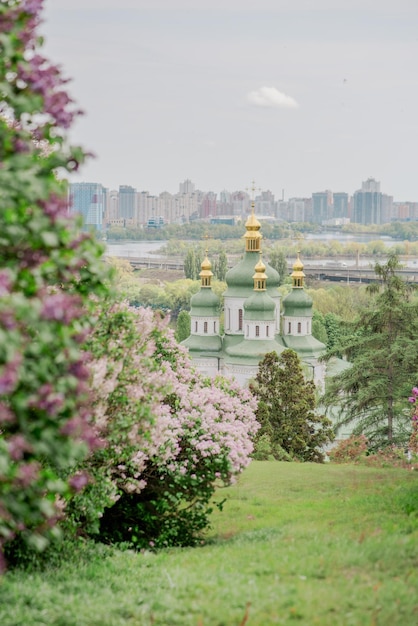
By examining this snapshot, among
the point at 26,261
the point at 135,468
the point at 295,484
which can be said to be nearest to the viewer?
the point at 26,261

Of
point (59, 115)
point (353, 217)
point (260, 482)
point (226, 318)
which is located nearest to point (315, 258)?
point (353, 217)

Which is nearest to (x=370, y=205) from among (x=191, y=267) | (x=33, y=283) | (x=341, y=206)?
(x=341, y=206)

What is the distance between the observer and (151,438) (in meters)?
8.20

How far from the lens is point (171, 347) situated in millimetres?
11500

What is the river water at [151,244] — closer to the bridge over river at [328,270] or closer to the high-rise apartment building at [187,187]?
the bridge over river at [328,270]

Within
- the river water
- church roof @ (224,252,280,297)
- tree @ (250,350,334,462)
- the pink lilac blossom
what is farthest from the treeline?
the pink lilac blossom

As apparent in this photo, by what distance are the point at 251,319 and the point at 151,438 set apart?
1193 inches

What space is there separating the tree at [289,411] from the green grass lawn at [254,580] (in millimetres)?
11487

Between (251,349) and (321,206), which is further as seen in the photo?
(321,206)

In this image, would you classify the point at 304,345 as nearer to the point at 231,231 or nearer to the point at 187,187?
the point at 231,231

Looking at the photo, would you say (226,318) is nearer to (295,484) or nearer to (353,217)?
(295,484)

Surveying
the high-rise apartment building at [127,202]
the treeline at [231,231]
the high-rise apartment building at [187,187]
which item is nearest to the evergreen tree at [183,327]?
the treeline at [231,231]

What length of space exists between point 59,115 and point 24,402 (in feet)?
4.74

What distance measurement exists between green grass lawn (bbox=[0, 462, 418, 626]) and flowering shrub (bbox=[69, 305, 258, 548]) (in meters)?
0.49
